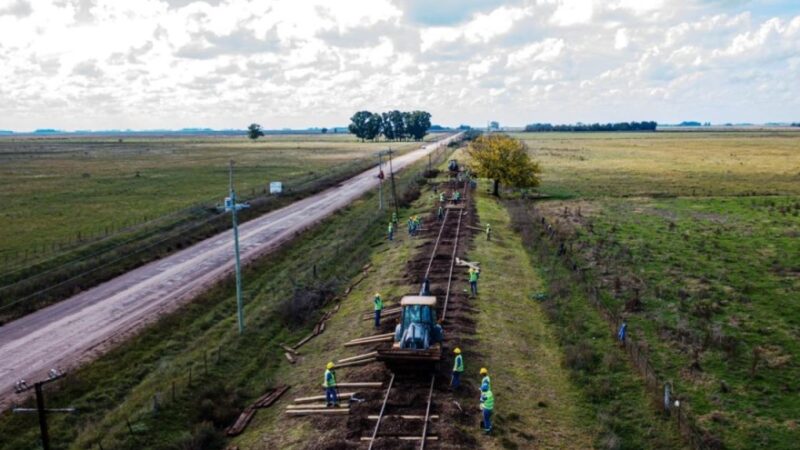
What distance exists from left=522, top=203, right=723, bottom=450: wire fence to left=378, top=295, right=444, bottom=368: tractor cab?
800cm

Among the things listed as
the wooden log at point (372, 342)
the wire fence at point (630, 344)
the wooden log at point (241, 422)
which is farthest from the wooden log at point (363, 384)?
the wire fence at point (630, 344)

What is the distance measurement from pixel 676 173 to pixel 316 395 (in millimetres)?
94070

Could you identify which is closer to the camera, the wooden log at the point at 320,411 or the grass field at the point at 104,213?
the wooden log at the point at 320,411

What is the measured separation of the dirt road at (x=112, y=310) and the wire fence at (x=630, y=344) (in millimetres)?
22103

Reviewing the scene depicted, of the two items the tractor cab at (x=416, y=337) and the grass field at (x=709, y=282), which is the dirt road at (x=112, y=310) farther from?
the grass field at (x=709, y=282)

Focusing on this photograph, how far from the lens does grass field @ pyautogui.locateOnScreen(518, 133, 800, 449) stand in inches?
874

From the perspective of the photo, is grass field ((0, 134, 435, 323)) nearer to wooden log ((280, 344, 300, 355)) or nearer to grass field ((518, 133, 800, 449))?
wooden log ((280, 344, 300, 355))

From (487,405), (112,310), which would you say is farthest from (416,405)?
(112,310)

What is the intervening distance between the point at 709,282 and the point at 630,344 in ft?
42.9

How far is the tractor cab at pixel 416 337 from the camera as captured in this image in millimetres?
21891

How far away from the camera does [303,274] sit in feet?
135

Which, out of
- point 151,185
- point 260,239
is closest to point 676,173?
point 260,239

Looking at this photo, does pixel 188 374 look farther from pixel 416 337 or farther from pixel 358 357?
pixel 416 337

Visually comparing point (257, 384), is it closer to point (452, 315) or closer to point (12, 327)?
point (452, 315)
